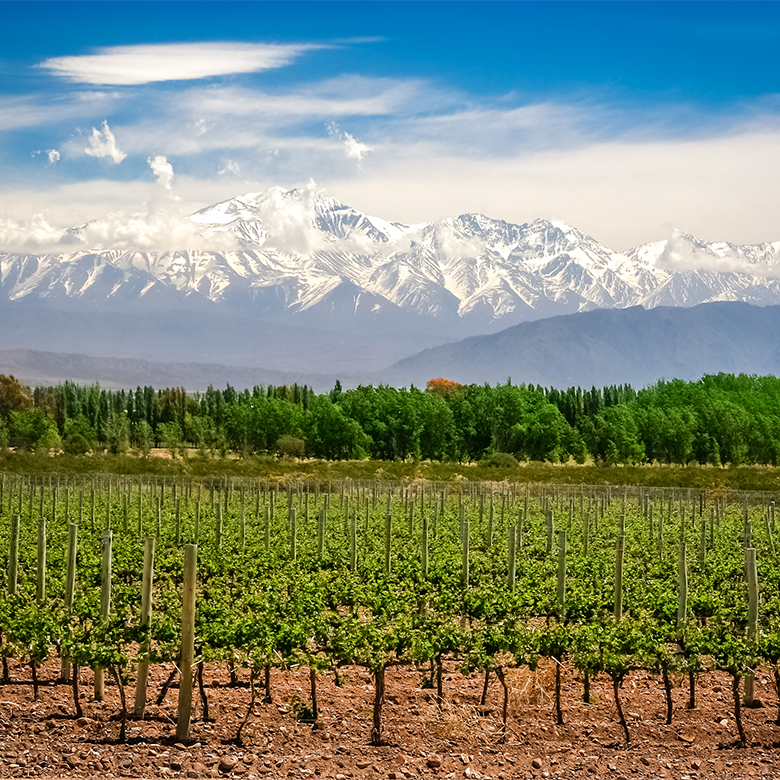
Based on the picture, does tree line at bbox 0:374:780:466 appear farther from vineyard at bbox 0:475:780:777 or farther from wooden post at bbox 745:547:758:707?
wooden post at bbox 745:547:758:707

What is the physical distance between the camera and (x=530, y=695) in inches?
520

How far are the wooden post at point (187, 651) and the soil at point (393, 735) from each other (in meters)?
0.25

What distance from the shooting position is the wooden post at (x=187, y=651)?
11.1 m

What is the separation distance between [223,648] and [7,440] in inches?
3104

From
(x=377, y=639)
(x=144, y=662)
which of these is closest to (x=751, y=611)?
(x=377, y=639)

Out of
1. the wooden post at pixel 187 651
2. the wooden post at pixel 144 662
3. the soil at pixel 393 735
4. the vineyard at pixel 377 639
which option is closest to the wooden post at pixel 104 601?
the vineyard at pixel 377 639

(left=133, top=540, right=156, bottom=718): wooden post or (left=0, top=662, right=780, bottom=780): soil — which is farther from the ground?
(left=133, top=540, right=156, bottom=718): wooden post

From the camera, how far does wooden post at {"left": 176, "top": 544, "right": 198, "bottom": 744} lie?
36.5ft

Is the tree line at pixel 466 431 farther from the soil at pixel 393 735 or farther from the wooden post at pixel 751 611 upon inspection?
the soil at pixel 393 735

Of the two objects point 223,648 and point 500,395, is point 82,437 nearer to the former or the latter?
point 500,395

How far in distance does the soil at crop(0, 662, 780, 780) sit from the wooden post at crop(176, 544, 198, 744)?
0.25 meters

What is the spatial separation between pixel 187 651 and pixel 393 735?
112 inches

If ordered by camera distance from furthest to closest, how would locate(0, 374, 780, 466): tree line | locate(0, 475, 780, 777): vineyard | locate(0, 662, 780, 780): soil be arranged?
locate(0, 374, 780, 466): tree line, locate(0, 475, 780, 777): vineyard, locate(0, 662, 780, 780): soil

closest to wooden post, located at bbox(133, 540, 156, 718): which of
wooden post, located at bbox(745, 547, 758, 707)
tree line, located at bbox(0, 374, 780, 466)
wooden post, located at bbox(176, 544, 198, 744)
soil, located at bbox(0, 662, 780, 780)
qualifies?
soil, located at bbox(0, 662, 780, 780)
